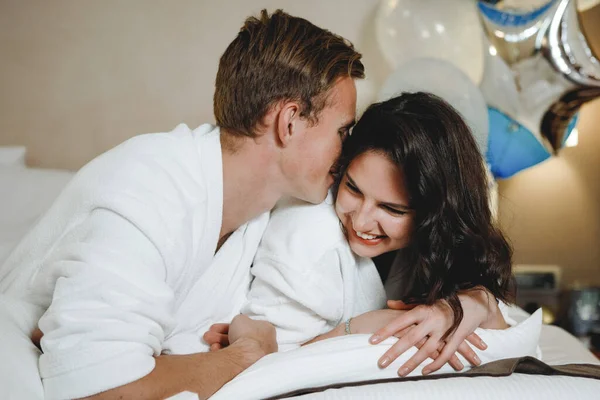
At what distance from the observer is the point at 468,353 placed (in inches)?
50.1

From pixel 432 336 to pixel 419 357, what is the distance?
0.17ft

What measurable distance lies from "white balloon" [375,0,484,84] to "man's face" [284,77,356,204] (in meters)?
1.18

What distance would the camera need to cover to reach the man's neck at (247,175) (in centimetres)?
143

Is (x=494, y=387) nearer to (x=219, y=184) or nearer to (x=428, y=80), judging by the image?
(x=219, y=184)

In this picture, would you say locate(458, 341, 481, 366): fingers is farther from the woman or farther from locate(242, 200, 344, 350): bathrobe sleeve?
locate(242, 200, 344, 350): bathrobe sleeve

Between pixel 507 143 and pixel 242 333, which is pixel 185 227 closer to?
pixel 242 333

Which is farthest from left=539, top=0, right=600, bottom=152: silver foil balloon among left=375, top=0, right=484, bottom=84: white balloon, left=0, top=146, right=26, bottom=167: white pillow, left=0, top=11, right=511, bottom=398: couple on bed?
left=0, top=146, right=26, bottom=167: white pillow

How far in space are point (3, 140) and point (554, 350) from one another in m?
2.30

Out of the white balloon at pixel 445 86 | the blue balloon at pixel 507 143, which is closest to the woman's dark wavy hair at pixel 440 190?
the white balloon at pixel 445 86

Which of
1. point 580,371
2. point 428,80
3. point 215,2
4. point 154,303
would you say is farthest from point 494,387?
point 215,2

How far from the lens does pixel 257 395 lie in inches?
42.8

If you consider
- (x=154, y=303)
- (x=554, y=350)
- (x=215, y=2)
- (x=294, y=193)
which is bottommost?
(x=554, y=350)

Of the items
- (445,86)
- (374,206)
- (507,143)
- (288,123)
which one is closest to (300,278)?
(374,206)

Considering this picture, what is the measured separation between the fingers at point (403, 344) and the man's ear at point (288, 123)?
0.48 m
